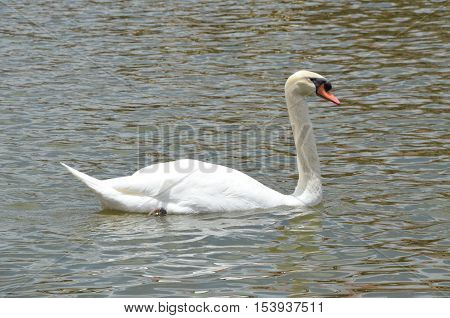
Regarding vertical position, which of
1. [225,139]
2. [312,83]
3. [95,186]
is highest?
[312,83]

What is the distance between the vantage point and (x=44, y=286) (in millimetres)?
7953

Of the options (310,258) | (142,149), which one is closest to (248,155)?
(142,149)

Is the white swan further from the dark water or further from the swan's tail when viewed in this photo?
the dark water

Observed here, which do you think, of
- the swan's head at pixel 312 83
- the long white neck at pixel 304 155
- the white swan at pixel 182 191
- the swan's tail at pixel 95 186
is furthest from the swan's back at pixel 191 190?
the swan's head at pixel 312 83

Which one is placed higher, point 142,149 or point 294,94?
point 294,94

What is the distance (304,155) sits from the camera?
10.5 m

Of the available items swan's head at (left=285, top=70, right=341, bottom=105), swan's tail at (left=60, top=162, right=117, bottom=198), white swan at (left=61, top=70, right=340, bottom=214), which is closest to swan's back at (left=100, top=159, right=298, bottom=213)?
white swan at (left=61, top=70, right=340, bottom=214)

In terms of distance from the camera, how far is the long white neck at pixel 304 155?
10.3 m

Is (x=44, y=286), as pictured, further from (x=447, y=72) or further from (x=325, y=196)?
(x=447, y=72)

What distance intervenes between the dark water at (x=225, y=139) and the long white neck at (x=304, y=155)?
0.20 meters

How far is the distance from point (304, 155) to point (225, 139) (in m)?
2.40

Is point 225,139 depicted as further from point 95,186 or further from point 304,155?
point 95,186

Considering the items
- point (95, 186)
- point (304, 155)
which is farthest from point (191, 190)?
point (304, 155)
